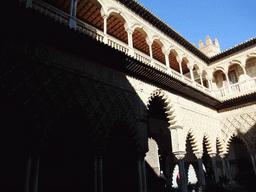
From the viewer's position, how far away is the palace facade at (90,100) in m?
4.88

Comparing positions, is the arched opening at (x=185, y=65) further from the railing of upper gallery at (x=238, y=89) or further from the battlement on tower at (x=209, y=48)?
the battlement on tower at (x=209, y=48)

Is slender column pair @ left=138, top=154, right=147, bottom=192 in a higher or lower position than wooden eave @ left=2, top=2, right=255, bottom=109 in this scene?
lower

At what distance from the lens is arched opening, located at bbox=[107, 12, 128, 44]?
30.6 ft

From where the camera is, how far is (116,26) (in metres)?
10.4

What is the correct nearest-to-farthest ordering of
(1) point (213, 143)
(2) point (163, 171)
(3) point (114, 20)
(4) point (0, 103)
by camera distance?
1. (4) point (0, 103)
2. (3) point (114, 20)
3. (1) point (213, 143)
4. (2) point (163, 171)

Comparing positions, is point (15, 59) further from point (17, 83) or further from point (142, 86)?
point (142, 86)

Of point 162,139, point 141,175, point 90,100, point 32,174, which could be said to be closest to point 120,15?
point 90,100

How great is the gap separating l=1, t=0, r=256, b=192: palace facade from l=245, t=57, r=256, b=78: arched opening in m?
1.39

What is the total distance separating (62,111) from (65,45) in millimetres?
2004

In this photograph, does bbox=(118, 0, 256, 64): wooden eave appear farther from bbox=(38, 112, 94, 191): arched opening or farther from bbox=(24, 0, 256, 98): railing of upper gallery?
bbox=(38, 112, 94, 191): arched opening

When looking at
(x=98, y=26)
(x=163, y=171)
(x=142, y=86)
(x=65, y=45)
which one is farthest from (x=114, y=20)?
(x=163, y=171)

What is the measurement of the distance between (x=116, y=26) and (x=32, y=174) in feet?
26.3

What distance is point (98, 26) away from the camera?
34.4 ft

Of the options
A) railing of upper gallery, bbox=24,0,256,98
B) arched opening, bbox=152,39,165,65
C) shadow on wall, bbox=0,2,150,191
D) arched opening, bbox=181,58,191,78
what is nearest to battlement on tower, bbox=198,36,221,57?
arched opening, bbox=181,58,191,78
